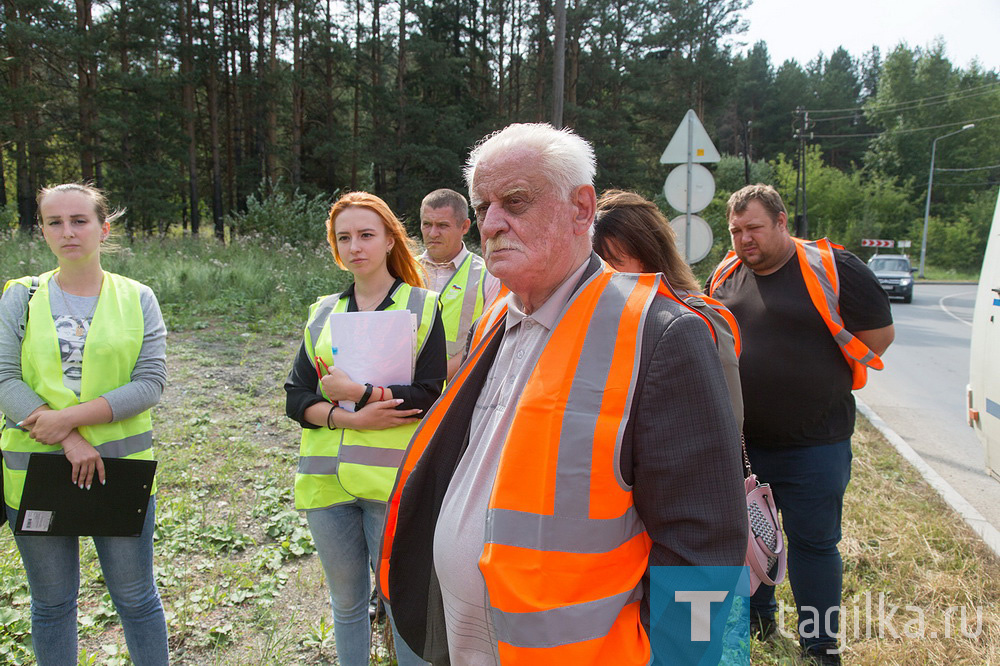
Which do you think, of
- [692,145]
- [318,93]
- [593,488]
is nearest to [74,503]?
[593,488]

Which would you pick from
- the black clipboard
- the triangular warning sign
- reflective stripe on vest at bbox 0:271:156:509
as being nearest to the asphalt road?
the triangular warning sign

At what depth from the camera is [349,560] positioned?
2637 millimetres

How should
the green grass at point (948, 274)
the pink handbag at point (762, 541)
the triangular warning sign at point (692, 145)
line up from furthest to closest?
the green grass at point (948, 274)
the triangular warning sign at point (692, 145)
the pink handbag at point (762, 541)

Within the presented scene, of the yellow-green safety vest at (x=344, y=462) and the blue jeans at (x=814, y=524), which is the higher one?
the yellow-green safety vest at (x=344, y=462)

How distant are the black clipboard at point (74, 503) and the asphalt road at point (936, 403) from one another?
552 centimetres

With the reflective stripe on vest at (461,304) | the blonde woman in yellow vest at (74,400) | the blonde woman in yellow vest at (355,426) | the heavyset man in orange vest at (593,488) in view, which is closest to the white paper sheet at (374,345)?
the blonde woman in yellow vest at (355,426)

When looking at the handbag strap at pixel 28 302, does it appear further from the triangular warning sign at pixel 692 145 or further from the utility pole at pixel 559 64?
the utility pole at pixel 559 64

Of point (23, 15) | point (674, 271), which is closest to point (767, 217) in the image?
point (674, 271)

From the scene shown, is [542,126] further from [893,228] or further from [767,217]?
[893,228]

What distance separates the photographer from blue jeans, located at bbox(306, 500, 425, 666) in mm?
2602

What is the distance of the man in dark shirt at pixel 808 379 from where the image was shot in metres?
2.99

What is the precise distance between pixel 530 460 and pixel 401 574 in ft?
2.08

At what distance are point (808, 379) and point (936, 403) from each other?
672cm

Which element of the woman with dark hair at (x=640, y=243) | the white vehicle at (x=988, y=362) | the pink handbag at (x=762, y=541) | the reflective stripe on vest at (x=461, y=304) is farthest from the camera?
the reflective stripe on vest at (x=461, y=304)
